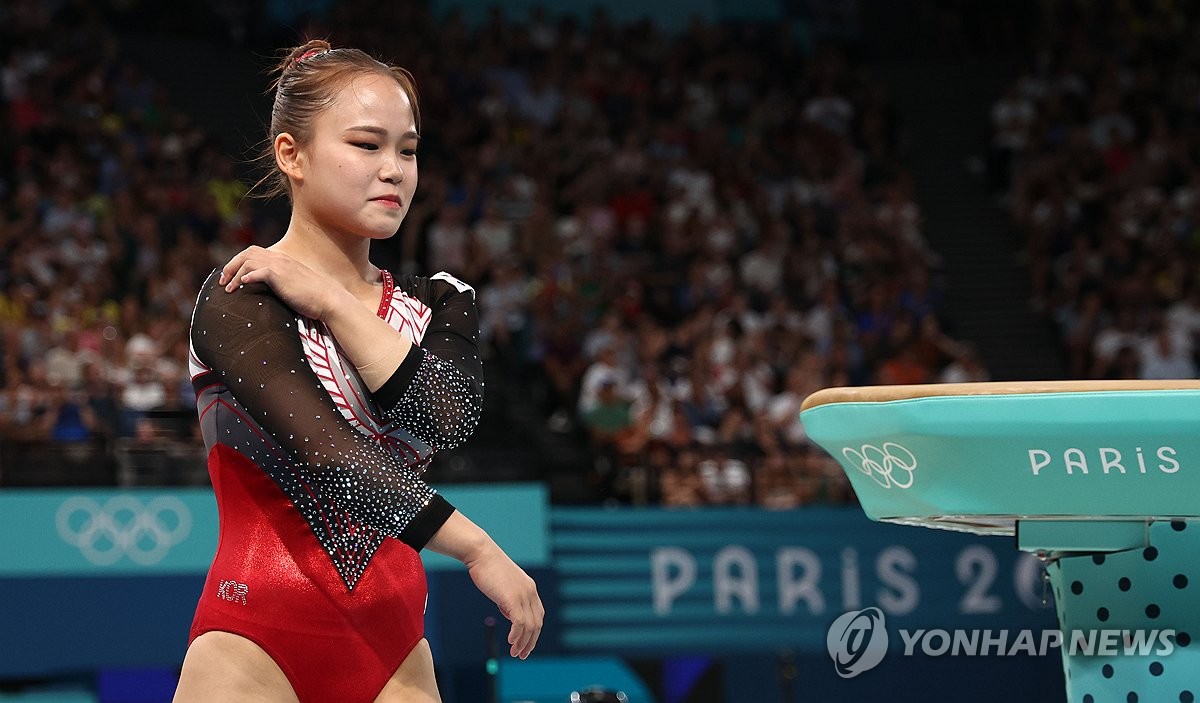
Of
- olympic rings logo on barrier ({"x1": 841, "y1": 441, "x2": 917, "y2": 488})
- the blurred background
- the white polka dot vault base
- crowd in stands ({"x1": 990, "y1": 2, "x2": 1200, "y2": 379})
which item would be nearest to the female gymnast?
olympic rings logo on barrier ({"x1": 841, "y1": 441, "x2": 917, "y2": 488})

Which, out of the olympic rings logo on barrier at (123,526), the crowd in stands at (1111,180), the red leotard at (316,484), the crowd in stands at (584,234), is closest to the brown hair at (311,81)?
the red leotard at (316,484)

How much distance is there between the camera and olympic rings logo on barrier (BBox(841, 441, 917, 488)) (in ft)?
7.02

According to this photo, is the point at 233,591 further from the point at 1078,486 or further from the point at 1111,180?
the point at 1111,180

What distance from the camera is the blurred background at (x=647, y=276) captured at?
24.8 feet

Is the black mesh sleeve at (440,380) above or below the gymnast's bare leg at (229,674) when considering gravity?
above

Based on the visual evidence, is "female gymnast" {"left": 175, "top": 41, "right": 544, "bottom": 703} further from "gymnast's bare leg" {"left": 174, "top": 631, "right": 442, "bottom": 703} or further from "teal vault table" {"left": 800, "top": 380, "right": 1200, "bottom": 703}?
"teal vault table" {"left": 800, "top": 380, "right": 1200, "bottom": 703}

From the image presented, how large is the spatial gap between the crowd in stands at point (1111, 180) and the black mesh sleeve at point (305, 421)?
9.10 m

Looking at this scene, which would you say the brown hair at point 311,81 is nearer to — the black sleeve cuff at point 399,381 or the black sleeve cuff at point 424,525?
the black sleeve cuff at point 399,381

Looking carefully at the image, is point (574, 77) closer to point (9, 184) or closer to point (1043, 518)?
point (9, 184)

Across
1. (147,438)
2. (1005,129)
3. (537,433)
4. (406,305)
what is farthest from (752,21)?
(406,305)

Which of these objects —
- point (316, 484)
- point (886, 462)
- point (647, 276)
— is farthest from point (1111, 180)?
point (316, 484)

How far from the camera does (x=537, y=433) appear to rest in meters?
9.16

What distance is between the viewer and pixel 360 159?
7.12 ft

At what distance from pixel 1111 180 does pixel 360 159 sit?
1142 centimetres
